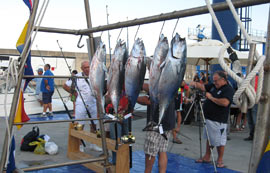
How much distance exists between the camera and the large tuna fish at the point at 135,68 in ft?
6.22

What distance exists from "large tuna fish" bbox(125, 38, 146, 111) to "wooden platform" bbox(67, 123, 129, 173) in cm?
127

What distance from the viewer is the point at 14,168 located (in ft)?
7.81

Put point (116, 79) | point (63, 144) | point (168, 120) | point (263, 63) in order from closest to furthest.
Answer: point (263, 63) → point (116, 79) → point (168, 120) → point (63, 144)

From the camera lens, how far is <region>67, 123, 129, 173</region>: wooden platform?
349 centimetres

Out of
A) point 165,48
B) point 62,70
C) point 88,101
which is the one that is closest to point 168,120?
point 165,48

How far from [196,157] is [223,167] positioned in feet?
2.27

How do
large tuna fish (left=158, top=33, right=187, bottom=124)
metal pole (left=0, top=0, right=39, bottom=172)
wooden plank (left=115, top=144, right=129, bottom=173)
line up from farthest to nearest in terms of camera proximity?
wooden plank (left=115, top=144, right=129, bottom=173)
metal pole (left=0, top=0, right=39, bottom=172)
large tuna fish (left=158, top=33, right=187, bottom=124)

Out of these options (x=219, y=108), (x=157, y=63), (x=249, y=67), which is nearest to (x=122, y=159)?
(x=219, y=108)

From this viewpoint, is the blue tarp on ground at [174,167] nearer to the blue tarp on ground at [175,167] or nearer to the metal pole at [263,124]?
the blue tarp on ground at [175,167]

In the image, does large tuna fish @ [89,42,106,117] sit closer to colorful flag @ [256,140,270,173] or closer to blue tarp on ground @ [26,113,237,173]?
colorful flag @ [256,140,270,173]

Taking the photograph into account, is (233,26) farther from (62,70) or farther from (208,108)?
(62,70)

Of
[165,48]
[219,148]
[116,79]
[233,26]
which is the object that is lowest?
[219,148]

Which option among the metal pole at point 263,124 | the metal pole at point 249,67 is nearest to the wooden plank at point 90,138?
the metal pole at point 263,124

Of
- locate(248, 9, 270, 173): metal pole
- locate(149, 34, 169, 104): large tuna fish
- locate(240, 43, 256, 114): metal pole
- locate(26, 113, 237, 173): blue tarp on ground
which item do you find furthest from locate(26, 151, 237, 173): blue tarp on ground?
locate(240, 43, 256, 114): metal pole
